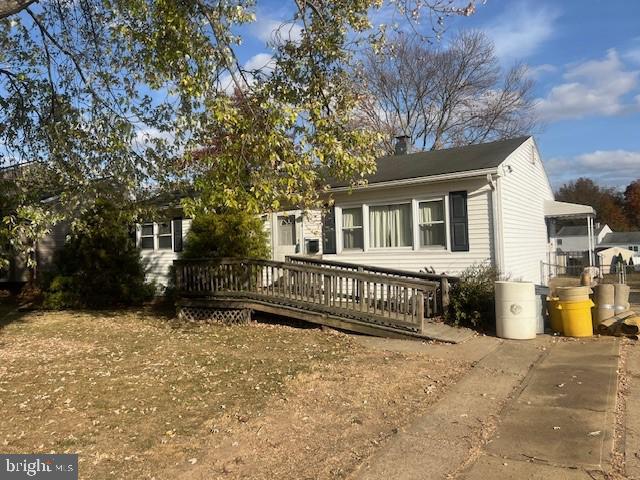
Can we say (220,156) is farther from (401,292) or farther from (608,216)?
(608,216)

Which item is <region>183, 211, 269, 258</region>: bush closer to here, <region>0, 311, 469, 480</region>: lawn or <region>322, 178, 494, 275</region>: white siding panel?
<region>322, 178, 494, 275</region>: white siding panel

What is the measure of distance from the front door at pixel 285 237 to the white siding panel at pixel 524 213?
527cm

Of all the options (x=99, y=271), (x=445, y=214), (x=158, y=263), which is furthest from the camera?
(x=158, y=263)

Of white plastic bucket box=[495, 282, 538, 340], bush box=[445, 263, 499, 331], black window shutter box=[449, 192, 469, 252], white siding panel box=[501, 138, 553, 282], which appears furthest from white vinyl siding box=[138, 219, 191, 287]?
white plastic bucket box=[495, 282, 538, 340]

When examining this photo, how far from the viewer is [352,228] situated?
536 inches

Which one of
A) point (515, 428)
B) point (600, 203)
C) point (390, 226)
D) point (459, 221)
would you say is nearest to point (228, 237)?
point (390, 226)

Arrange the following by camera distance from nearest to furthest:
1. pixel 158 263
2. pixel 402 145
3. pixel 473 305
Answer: pixel 473 305
pixel 158 263
pixel 402 145

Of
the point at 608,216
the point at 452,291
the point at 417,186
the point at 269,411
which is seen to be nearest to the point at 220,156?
the point at 269,411

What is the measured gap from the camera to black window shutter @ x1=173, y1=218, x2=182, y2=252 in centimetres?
1630

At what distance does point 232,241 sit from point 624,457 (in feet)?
32.7

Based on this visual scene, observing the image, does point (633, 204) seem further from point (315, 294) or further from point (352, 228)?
point (315, 294)

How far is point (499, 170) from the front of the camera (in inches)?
436

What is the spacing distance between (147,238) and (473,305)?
11.5 m

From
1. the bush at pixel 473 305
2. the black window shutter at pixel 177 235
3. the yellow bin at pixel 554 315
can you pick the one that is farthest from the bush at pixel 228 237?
the yellow bin at pixel 554 315
